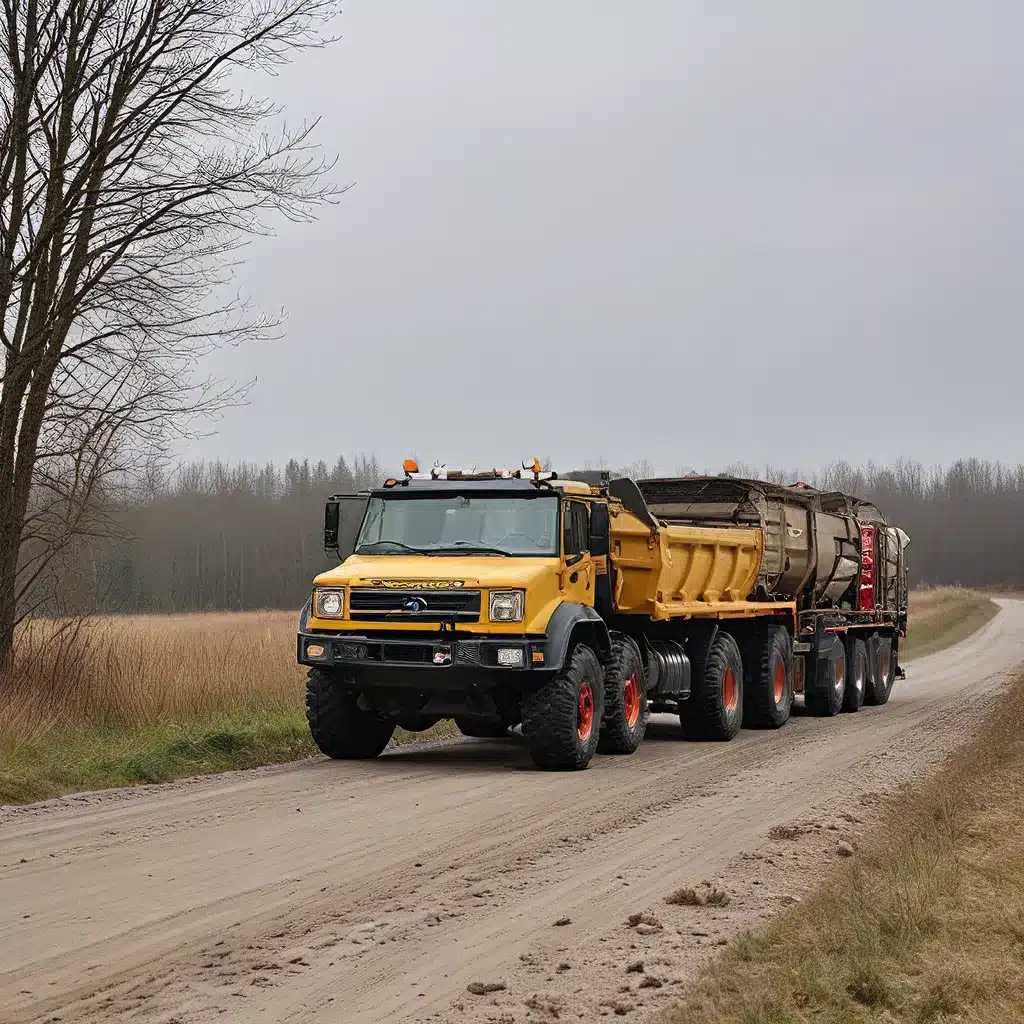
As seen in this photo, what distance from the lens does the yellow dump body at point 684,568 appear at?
15.6m

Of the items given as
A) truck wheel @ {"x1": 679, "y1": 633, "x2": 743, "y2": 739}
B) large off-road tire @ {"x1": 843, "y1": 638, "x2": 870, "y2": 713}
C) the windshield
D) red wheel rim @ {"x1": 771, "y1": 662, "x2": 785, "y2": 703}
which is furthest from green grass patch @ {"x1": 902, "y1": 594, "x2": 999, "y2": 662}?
the windshield

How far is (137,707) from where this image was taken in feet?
49.6

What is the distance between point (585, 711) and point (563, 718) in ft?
2.12

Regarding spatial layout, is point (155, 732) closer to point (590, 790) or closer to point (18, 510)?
point (18, 510)

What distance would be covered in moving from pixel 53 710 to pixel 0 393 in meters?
4.05

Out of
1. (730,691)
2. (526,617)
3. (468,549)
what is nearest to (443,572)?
(468,549)

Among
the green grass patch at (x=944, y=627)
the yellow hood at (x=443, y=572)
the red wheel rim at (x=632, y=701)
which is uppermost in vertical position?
the yellow hood at (x=443, y=572)

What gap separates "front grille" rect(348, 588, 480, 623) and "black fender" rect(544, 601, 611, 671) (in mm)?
750

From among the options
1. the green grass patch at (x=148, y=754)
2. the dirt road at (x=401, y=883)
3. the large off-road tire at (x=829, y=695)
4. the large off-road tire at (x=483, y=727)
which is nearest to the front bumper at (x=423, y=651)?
the dirt road at (x=401, y=883)

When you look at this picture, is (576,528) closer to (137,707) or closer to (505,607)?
(505,607)

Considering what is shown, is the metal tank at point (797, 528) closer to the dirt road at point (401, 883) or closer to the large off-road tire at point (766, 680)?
the large off-road tire at point (766, 680)

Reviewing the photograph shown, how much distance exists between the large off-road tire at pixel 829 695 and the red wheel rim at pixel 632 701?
7.23m

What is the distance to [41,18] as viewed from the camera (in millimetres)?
16375

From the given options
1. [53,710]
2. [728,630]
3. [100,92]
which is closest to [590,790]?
[53,710]
